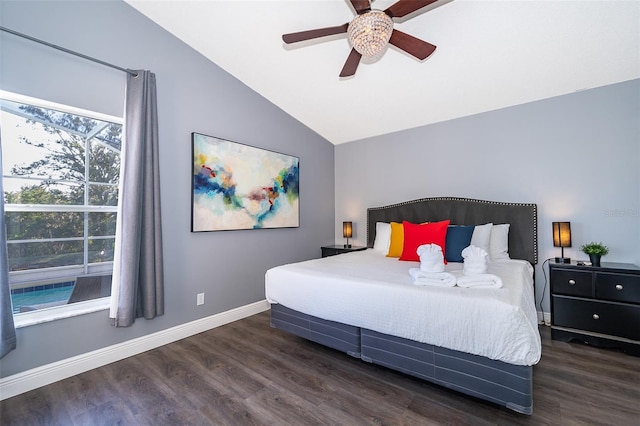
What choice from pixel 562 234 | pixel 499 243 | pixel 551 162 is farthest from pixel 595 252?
pixel 551 162

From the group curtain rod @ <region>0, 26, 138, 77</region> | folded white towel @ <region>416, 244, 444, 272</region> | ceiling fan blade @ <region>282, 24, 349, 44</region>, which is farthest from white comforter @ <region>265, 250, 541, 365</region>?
curtain rod @ <region>0, 26, 138, 77</region>

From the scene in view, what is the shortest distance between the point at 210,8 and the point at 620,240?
4.52 metres

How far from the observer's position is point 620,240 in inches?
107

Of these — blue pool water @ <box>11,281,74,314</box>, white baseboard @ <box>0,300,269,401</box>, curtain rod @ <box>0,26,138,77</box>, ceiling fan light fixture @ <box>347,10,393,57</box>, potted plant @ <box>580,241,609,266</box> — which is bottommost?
white baseboard @ <box>0,300,269,401</box>

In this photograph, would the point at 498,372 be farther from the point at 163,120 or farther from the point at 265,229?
the point at 163,120

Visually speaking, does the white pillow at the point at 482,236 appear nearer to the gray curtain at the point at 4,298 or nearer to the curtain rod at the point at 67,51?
the curtain rod at the point at 67,51

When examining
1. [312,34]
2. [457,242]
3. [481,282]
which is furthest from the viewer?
[457,242]

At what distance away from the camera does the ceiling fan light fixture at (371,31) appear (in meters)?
1.75

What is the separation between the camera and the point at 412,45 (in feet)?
6.57

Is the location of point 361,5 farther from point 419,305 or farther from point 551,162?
point 551,162

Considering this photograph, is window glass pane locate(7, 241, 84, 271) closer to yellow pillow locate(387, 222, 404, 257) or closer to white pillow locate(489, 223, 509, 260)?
yellow pillow locate(387, 222, 404, 257)

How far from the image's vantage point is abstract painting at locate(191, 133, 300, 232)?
9.73 feet

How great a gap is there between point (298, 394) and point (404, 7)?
8.61 ft

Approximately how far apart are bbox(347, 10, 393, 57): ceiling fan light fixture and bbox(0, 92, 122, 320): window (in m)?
2.17
